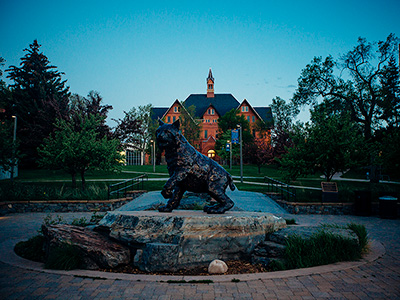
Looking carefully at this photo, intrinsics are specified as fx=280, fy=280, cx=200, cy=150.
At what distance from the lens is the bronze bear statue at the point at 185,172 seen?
226 inches

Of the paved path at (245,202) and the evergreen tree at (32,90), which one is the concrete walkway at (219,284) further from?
the evergreen tree at (32,90)

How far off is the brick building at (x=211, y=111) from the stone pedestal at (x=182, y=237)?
46469 millimetres

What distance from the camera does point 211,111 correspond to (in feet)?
192

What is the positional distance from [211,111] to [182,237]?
54451mm

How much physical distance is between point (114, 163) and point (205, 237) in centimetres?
1170

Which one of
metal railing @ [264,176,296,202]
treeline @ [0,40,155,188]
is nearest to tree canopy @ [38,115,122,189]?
treeline @ [0,40,155,188]

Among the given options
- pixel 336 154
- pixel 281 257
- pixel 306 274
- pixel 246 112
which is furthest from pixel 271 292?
pixel 246 112

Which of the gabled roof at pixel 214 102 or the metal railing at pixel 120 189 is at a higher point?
the gabled roof at pixel 214 102

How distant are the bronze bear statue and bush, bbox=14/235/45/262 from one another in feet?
8.28

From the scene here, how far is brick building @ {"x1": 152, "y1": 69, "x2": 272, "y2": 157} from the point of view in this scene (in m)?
54.9

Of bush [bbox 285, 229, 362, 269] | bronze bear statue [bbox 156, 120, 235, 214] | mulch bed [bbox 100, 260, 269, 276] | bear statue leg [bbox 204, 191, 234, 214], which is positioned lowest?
mulch bed [bbox 100, 260, 269, 276]

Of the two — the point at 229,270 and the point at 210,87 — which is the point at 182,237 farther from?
the point at 210,87

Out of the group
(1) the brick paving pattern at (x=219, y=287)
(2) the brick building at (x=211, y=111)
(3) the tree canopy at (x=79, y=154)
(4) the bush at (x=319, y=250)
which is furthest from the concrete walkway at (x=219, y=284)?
(2) the brick building at (x=211, y=111)

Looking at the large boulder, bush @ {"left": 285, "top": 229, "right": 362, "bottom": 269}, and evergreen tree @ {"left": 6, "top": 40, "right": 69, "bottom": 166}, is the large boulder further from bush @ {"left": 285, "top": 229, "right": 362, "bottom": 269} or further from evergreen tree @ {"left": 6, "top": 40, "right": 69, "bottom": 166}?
evergreen tree @ {"left": 6, "top": 40, "right": 69, "bottom": 166}
